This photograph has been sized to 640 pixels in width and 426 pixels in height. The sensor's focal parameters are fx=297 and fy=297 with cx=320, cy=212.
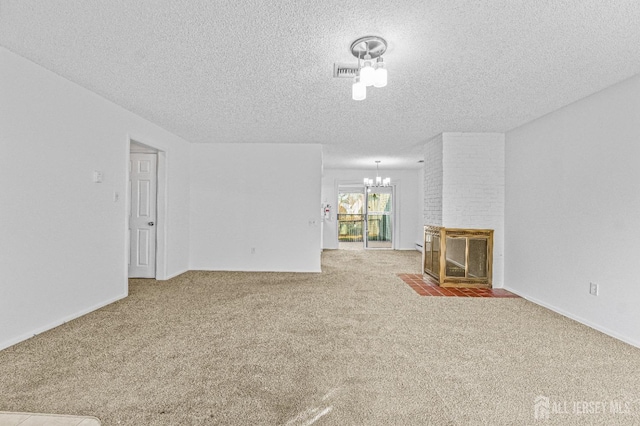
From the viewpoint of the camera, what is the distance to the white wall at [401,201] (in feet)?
29.6

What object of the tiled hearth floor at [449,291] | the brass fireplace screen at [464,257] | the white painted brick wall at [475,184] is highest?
the white painted brick wall at [475,184]

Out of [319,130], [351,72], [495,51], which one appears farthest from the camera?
[319,130]

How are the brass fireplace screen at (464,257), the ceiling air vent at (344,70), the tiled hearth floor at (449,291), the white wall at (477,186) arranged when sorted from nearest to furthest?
the ceiling air vent at (344,70) < the tiled hearth floor at (449,291) < the brass fireplace screen at (464,257) < the white wall at (477,186)

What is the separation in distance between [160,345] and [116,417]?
36.5 inches

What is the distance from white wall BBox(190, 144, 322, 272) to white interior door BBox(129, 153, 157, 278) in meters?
0.92

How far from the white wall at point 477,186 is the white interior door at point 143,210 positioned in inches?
188

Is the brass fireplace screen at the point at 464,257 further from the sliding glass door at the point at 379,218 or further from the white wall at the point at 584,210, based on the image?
the sliding glass door at the point at 379,218

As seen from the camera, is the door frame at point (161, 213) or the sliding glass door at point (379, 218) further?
the sliding glass door at point (379, 218)

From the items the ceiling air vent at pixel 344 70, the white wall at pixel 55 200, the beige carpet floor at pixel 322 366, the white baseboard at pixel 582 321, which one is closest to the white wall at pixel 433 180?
the white baseboard at pixel 582 321

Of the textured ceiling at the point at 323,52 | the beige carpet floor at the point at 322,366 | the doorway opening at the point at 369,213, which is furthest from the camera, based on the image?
the doorway opening at the point at 369,213

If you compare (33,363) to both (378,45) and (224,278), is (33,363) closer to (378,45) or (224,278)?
(224,278)

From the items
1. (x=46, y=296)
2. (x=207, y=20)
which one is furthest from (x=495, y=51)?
(x=46, y=296)

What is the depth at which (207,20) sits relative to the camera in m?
2.04

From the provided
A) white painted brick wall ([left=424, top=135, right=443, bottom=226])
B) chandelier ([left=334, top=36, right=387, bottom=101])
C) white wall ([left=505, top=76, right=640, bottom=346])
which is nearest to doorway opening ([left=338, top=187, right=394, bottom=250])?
white painted brick wall ([left=424, top=135, right=443, bottom=226])
